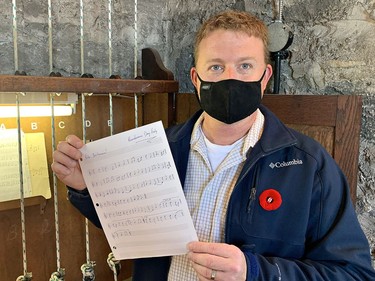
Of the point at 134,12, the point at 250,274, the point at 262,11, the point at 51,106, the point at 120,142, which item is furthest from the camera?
the point at 134,12

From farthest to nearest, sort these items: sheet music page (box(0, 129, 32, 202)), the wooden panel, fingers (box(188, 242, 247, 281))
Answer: sheet music page (box(0, 129, 32, 202)) → the wooden panel → fingers (box(188, 242, 247, 281))

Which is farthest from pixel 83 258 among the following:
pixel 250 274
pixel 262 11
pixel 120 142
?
pixel 262 11

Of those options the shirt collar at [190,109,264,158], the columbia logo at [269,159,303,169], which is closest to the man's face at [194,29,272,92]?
the shirt collar at [190,109,264,158]

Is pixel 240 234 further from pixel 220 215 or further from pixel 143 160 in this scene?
pixel 143 160

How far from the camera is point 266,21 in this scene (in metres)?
1.20

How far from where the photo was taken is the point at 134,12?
4.46 feet

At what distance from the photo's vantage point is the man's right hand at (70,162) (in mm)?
911

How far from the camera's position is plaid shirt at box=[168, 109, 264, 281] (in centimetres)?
88

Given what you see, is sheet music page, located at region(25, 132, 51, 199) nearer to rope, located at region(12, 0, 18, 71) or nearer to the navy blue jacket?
rope, located at region(12, 0, 18, 71)

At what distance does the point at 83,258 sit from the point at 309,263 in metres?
0.85

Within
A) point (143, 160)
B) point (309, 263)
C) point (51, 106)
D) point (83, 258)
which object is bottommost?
point (83, 258)

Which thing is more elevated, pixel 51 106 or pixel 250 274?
pixel 51 106

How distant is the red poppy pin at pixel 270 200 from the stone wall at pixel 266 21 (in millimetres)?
377

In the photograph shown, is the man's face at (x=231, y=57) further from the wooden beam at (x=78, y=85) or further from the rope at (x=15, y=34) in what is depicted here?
the rope at (x=15, y=34)
